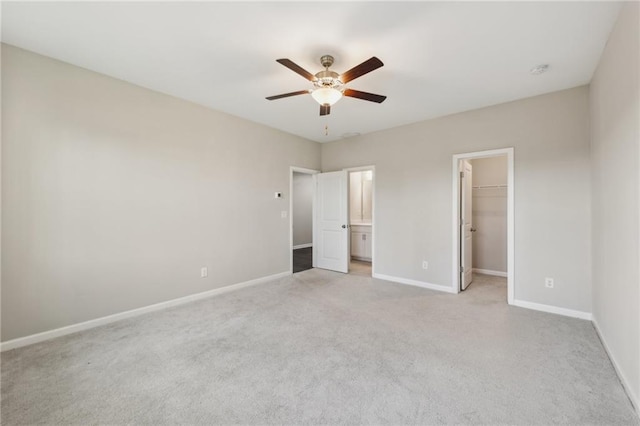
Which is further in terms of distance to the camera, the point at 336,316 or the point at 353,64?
the point at 336,316

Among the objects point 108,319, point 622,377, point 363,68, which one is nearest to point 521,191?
point 622,377

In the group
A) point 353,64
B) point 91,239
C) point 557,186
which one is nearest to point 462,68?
point 353,64

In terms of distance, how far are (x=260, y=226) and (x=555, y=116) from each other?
4.36 m

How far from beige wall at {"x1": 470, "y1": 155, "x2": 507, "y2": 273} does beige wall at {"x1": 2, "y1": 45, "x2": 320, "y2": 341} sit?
4364 millimetres

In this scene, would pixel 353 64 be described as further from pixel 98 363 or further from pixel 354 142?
pixel 98 363

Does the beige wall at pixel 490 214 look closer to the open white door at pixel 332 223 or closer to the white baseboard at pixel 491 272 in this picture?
the white baseboard at pixel 491 272

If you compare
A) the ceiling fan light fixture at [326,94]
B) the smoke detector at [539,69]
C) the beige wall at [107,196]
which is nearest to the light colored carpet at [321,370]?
the beige wall at [107,196]

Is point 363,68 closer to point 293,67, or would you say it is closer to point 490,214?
point 293,67

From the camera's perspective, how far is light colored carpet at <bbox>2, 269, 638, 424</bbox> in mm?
1668

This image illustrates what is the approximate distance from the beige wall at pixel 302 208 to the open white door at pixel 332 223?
290 centimetres

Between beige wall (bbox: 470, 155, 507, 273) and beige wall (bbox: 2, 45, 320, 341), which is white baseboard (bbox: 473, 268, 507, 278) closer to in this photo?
beige wall (bbox: 470, 155, 507, 273)

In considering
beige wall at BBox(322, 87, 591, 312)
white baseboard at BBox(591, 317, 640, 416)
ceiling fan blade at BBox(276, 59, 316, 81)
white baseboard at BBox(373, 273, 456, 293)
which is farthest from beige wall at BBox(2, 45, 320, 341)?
white baseboard at BBox(591, 317, 640, 416)

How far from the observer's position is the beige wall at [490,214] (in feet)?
16.2

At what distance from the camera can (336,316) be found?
10.4 ft
